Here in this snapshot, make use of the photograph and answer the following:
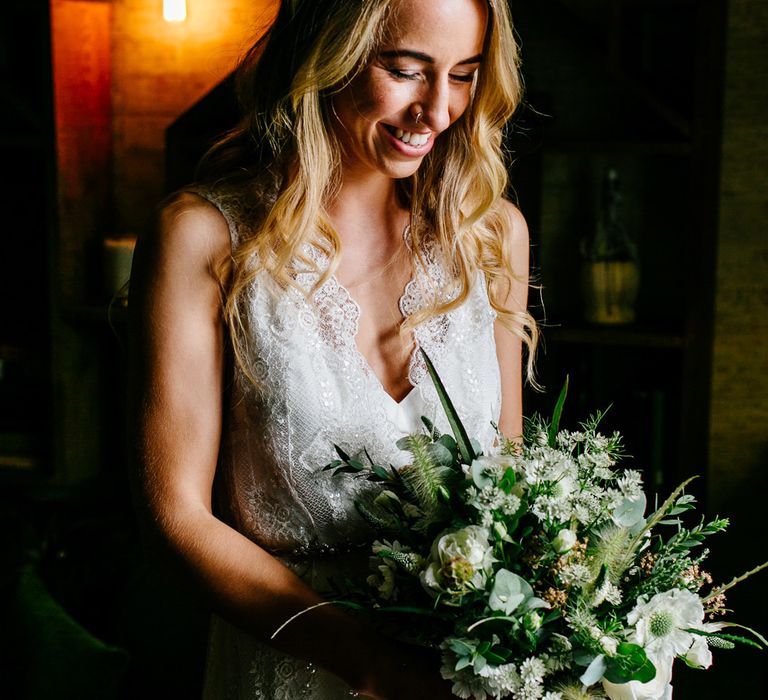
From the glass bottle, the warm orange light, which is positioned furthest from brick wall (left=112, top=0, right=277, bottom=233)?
the glass bottle

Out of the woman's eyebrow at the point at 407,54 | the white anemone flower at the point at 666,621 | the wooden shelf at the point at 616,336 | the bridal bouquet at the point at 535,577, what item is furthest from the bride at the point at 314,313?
the wooden shelf at the point at 616,336

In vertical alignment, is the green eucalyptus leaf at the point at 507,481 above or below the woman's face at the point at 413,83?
below

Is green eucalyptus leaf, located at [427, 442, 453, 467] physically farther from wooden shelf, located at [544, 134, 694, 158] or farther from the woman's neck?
wooden shelf, located at [544, 134, 694, 158]

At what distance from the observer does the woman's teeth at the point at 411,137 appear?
1.35m

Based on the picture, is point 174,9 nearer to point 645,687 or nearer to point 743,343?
point 743,343

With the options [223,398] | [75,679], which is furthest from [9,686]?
[223,398]

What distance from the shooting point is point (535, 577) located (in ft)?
3.43

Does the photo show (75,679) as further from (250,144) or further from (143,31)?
(143,31)

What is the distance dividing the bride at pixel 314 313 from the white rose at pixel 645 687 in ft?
0.62

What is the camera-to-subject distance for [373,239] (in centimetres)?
153

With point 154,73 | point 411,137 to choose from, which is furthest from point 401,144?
point 154,73

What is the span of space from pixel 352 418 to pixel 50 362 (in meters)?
1.86

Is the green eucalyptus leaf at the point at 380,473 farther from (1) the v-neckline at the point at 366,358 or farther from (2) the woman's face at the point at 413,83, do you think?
(2) the woman's face at the point at 413,83

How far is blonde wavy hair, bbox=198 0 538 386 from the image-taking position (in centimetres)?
131
